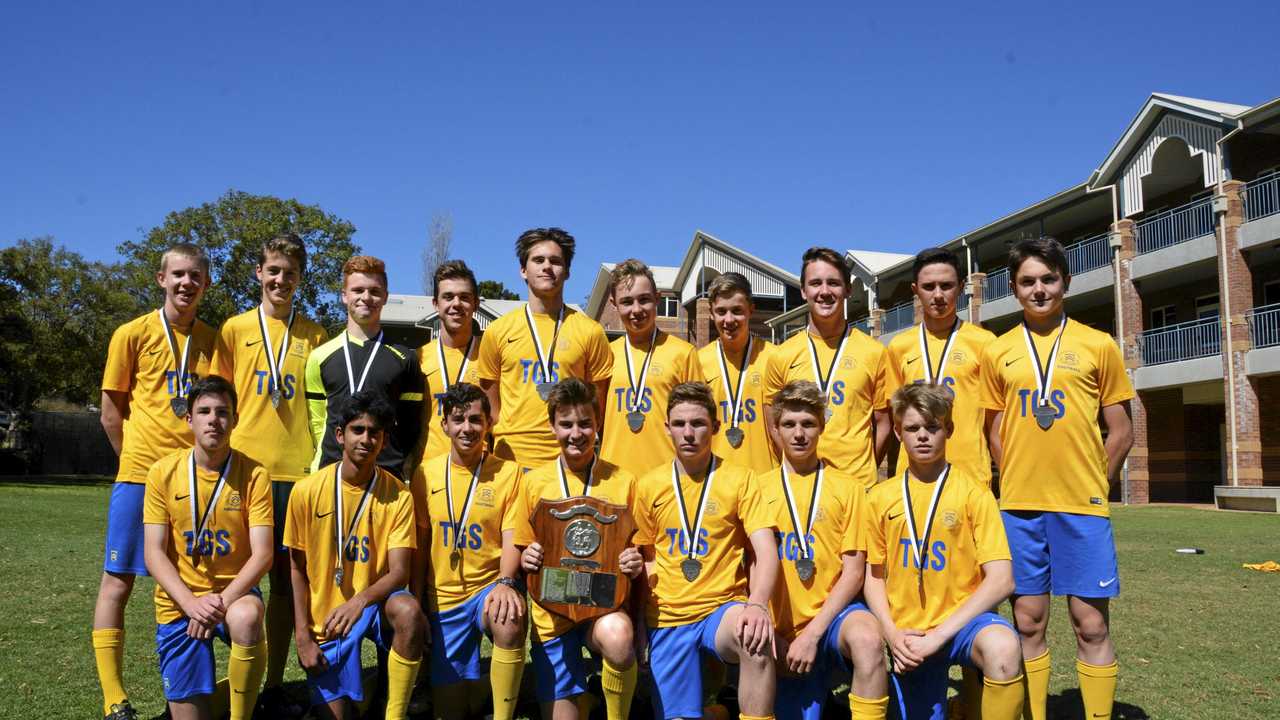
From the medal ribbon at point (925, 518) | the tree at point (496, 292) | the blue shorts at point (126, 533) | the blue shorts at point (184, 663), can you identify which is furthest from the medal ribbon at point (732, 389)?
the tree at point (496, 292)

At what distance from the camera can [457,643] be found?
15.8 ft

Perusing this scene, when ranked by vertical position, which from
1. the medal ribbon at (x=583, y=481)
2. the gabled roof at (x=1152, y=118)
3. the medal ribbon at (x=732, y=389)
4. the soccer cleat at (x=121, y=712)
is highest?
the gabled roof at (x=1152, y=118)

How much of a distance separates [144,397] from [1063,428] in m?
5.25

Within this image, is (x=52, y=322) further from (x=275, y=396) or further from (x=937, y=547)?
(x=937, y=547)

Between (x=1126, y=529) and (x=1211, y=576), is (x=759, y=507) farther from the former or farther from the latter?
(x=1126, y=529)

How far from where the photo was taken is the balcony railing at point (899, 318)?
34.1 m

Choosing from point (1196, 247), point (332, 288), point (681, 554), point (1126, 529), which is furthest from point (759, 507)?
point (332, 288)

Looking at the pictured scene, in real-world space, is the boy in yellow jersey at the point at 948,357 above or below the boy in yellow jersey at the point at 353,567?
above

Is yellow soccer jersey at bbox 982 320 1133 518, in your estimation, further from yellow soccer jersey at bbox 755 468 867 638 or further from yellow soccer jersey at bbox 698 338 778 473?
yellow soccer jersey at bbox 698 338 778 473

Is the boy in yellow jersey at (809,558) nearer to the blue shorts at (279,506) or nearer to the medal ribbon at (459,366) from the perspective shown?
the medal ribbon at (459,366)

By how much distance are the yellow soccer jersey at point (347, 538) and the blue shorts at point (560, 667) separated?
3.11ft

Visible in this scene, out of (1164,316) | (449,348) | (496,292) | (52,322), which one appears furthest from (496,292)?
(449,348)

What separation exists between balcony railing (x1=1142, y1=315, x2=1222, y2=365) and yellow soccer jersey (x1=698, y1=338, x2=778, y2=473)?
22417 mm

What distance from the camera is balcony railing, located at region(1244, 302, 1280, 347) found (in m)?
21.8
